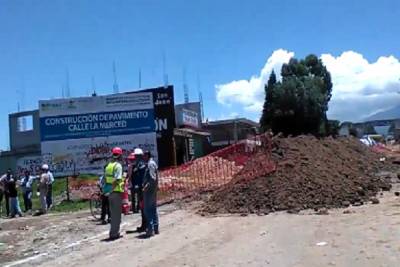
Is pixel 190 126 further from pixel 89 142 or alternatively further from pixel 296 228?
pixel 296 228

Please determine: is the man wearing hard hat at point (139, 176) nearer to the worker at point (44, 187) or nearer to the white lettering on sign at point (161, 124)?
the worker at point (44, 187)

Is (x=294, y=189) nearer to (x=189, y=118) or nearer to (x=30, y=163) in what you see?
(x=30, y=163)

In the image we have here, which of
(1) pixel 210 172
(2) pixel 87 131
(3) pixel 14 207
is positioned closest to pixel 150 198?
(1) pixel 210 172

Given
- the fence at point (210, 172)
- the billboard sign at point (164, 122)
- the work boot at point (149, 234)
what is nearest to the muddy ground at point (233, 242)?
the work boot at point (149, 234)

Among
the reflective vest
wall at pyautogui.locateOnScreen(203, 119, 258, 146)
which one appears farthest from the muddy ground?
wall at pyautogui.locateOnScreen(203, 119, 258, 146)

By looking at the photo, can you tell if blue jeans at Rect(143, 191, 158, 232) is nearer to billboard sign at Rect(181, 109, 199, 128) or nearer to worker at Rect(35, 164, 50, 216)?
worker at Rect(35, 164, 50, 216)

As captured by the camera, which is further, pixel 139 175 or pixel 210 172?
pixel 210 172

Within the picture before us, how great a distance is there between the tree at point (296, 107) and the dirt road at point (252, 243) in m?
50.9

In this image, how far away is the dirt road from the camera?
970 cm

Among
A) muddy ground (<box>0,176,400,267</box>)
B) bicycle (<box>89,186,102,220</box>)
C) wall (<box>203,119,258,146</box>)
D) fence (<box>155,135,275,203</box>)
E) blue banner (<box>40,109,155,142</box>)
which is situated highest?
wall (<box>203,119,258,146</box>)

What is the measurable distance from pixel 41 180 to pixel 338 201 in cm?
1173

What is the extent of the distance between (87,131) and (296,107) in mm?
35173

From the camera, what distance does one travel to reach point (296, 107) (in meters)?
67.1

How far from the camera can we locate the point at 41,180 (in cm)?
2331
